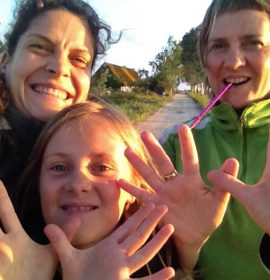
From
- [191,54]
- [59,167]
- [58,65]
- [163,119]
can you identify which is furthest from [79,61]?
[163,119]

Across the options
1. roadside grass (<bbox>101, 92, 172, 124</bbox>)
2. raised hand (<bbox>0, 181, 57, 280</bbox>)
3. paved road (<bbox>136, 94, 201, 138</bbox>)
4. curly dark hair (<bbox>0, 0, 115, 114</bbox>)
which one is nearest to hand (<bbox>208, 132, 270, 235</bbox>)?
raised hand (<bbox>0, 181, 57, 280</bbox>)

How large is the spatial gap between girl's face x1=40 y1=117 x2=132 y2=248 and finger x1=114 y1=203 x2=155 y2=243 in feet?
0.63

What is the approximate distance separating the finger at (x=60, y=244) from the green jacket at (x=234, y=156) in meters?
0.65

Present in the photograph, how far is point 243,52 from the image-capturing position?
2.23m

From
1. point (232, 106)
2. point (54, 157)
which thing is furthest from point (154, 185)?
point (232, 106)

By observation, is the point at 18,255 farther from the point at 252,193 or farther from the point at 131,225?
the point at 252,193

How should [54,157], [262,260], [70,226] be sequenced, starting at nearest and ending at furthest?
[70,226], [54,157], [262,260]

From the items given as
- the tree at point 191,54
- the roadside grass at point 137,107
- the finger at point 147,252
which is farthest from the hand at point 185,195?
the roadside grass at point 137,107

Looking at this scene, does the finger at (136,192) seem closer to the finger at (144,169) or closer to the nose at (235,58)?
the finger at (144,169)

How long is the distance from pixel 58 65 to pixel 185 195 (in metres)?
0.83

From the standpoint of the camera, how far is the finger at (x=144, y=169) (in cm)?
178

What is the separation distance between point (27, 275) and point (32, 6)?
126 cm

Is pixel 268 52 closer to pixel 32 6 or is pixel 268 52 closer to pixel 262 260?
pixel 262 260

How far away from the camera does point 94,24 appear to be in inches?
91.4
